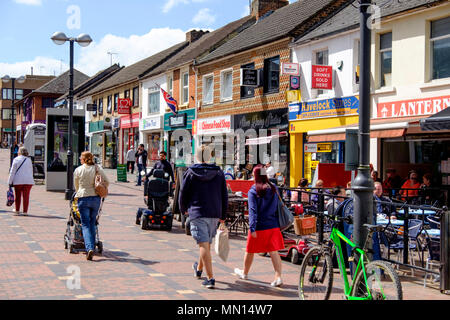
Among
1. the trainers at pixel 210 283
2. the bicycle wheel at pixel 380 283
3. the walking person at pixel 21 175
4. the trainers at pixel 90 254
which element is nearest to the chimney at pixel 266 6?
the walking person at pixel 21 175

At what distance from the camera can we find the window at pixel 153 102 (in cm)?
3539

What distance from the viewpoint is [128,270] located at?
793cm

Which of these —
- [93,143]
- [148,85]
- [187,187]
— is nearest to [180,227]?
[187,187]

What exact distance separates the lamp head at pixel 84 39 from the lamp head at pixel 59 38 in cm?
42

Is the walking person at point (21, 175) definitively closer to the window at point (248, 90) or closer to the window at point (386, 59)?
the window at point (386, 59)

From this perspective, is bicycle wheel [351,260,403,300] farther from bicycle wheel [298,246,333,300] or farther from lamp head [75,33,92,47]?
lamp head [75,33,92,47]

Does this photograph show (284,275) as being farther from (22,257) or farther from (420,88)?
(420,88)

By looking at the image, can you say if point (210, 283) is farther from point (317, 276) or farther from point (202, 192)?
point (317, 276)

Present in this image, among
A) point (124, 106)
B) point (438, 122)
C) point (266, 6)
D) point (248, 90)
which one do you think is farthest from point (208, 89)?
point (438, 122)

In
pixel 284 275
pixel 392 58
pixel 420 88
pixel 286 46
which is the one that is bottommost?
pixel 284 275

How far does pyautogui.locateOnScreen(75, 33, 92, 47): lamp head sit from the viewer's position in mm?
17219

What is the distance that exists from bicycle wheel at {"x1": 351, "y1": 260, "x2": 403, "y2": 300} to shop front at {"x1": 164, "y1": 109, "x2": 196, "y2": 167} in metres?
24.5

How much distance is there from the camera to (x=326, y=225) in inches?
408
